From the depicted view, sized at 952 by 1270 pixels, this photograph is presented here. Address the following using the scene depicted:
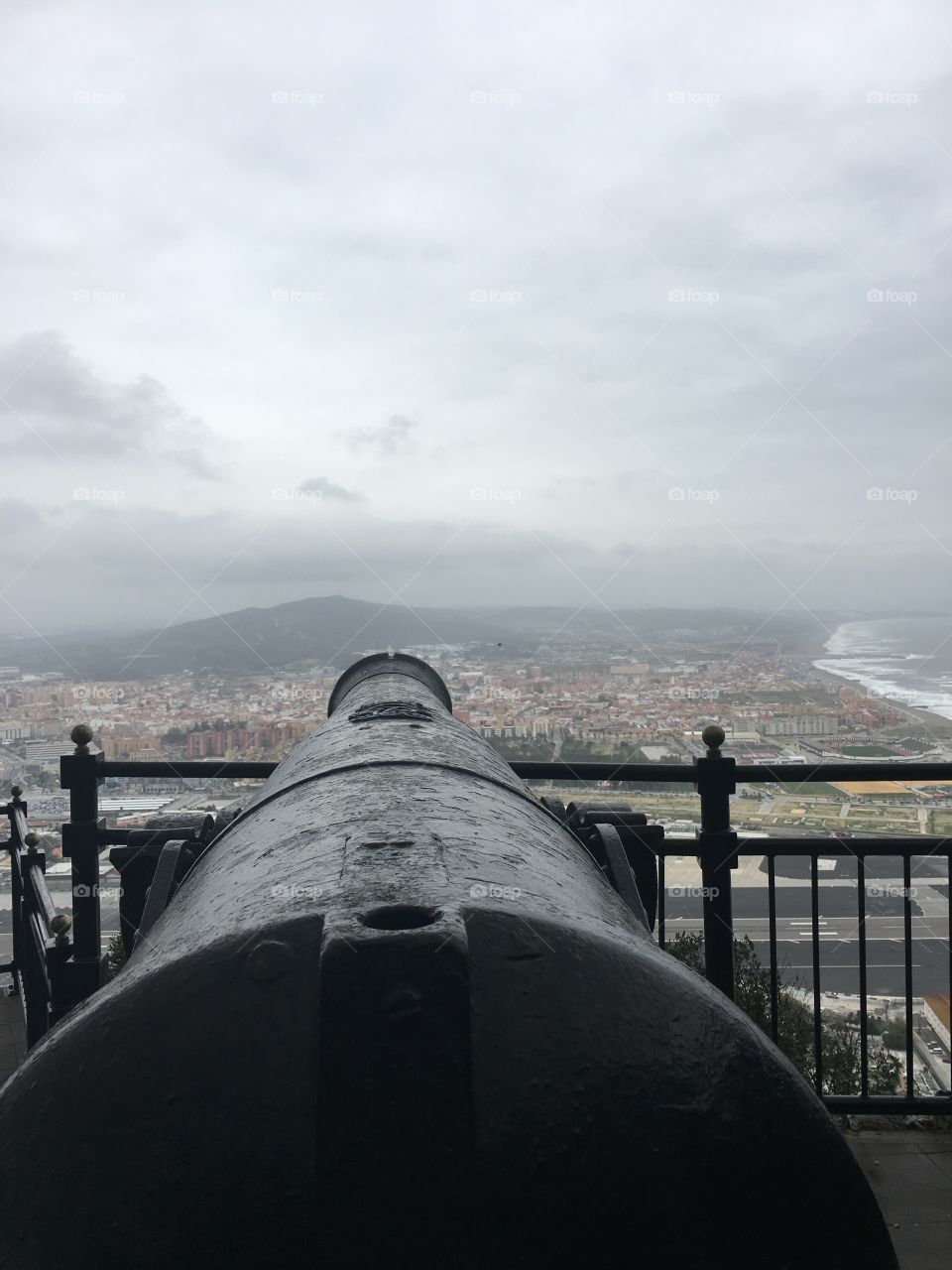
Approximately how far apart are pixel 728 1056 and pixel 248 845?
34.5 inches

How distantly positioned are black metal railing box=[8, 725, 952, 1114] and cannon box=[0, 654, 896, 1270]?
2.06m

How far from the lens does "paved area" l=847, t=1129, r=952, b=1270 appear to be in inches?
107

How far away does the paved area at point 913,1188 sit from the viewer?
2713 millimetres

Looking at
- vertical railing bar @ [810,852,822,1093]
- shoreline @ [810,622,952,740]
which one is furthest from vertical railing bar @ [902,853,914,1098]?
shoreline @ [810,622,952,740]

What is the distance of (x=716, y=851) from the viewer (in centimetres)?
353

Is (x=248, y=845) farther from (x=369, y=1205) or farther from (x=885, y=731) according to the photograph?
(x=885, y=731)

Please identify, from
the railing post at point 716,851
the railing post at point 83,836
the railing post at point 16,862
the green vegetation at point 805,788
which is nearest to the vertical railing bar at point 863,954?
the green vegetation at point 805,788

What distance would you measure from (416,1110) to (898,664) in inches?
418

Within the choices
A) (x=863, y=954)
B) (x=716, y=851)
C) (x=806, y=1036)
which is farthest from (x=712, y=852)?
(x=806, y=1036)

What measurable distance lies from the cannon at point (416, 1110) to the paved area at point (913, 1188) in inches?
82.4

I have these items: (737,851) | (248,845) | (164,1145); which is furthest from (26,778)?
(164,1145)

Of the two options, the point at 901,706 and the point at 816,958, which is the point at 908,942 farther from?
the point at 901,706

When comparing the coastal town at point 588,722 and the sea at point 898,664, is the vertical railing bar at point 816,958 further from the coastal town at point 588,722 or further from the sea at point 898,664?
the sea at point 898,664

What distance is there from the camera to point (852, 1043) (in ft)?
23.6
